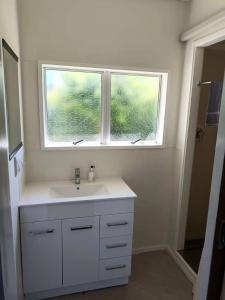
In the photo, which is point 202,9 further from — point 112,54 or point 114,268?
point 114,268

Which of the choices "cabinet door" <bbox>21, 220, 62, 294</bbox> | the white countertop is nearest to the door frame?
the white countertop

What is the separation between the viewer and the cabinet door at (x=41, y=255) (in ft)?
5.86

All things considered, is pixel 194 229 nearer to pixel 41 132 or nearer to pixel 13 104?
pixel 41 132

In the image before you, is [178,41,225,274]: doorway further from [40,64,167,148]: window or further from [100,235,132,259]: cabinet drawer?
[100,235,132,259]: cabinet drawer

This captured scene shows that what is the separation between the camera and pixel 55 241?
184 cm

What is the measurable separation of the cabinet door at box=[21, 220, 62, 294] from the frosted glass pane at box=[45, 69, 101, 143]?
853 millimetres

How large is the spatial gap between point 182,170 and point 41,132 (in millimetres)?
1438

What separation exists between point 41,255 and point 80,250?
12.3 inches

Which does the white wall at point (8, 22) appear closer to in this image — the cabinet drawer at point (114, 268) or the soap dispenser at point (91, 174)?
the soap dispenser at point (91, 174)

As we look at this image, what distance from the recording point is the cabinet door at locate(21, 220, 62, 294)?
5.86 ft

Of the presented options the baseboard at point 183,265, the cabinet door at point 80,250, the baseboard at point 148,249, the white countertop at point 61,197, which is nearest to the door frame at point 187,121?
the baseboard at point 183,265

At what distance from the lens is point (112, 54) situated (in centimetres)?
214

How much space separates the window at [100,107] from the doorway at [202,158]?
1.58 ft

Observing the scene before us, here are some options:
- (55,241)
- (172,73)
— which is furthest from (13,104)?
(172,73)
